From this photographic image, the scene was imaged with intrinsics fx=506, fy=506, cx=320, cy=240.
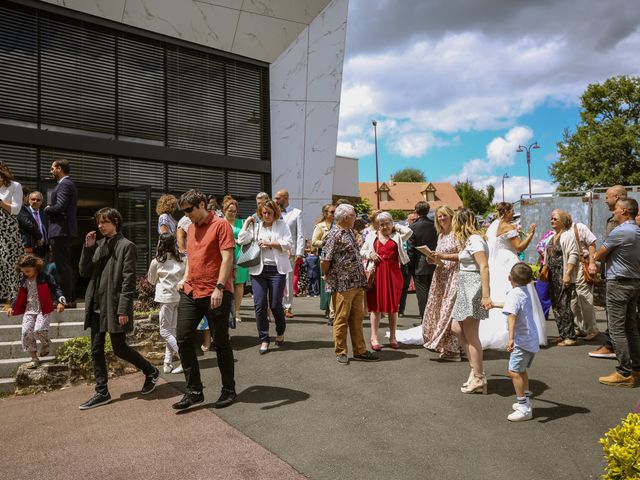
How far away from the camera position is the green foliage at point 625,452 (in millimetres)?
2514

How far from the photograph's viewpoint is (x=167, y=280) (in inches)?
244

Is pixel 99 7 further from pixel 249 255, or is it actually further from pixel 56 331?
pixel 249 255

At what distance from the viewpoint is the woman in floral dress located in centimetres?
625

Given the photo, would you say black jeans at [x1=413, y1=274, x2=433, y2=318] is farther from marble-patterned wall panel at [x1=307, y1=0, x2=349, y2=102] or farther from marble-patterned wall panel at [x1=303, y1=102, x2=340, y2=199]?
marble-patterned wall panel at [x1=307, y1=0, x2=349, y2=102]

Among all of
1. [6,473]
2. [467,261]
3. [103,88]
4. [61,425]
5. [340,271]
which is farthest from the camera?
[103,88]

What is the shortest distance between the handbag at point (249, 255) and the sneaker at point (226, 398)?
84.0 inches

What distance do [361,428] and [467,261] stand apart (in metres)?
2.14

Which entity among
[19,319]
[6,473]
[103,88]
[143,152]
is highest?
[103,88]

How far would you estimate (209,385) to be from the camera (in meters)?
5.66

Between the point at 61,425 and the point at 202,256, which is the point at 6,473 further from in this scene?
the point at 202,256

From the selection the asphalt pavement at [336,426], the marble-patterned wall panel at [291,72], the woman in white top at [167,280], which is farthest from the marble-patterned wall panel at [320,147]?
the asphalt pavement at [336,426]

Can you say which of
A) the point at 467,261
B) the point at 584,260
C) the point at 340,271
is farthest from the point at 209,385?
the point at 584,260

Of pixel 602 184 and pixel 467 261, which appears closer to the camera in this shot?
pixel 467 261

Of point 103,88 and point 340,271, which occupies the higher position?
point 103,88
